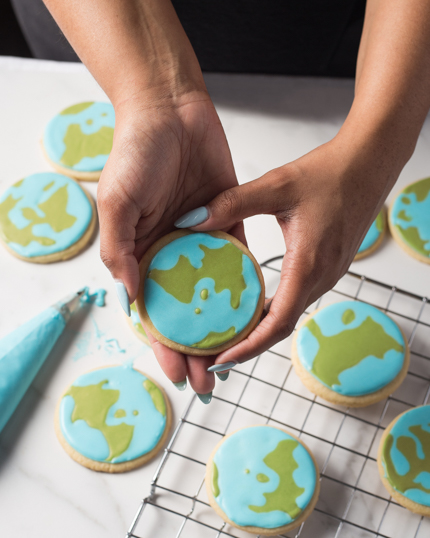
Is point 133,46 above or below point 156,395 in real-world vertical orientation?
above

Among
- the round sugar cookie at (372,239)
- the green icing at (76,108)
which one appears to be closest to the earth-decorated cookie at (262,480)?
the round sugar cookie at (372,239)

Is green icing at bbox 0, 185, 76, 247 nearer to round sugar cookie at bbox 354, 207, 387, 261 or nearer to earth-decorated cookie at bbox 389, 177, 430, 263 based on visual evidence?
round sugar cookie at bbox 354, 207, 387, 261

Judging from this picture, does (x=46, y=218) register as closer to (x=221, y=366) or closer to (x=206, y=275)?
(x=206, y=275)

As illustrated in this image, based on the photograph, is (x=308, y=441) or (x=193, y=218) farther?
(x=308, y=441)

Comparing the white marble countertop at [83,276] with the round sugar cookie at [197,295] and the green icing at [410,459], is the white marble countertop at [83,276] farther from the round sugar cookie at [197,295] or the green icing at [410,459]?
the green icing at [410,459]

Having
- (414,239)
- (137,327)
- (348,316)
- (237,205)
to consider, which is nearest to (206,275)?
(237,205)

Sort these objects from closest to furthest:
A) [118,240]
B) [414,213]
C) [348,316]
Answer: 1. [118,240]
2. [348,316]
3. [414,213]
